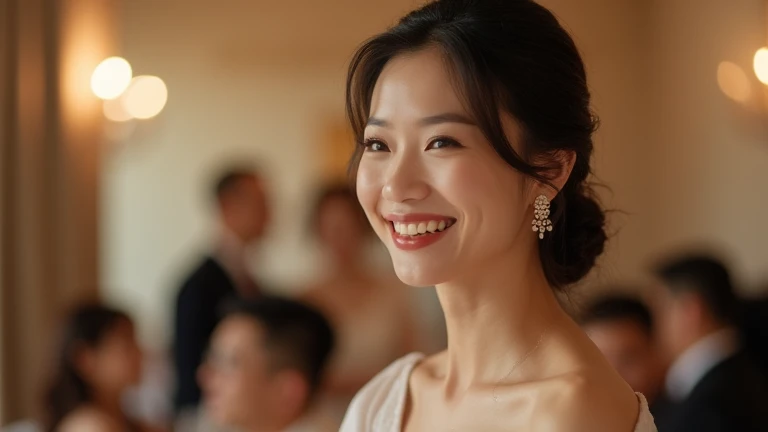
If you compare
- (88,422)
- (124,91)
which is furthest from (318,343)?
(124,91)

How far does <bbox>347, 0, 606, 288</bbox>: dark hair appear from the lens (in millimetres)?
1157

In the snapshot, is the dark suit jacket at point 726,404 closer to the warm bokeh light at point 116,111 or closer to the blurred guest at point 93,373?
the blurred guest at point 93,373

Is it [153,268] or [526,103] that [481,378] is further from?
[153,268]

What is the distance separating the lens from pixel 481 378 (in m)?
1.30

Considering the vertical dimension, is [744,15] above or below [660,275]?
above

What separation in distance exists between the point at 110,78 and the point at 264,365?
183 cm

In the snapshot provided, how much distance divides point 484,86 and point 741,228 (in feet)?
17.3

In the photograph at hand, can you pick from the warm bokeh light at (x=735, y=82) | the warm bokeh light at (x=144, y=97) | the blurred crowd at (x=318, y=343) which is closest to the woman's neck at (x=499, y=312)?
the blurred crowd at (x=318, y=343)

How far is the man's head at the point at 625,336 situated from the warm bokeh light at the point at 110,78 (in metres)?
2.01

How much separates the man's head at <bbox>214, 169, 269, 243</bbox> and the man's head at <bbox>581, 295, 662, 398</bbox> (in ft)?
4.87

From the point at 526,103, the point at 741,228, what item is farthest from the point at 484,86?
the point at 741,228

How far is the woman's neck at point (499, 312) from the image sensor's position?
1260 millimetres

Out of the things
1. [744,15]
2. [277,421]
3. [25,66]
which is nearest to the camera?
[277,421]

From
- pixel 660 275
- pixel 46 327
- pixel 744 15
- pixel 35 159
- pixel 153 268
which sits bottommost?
pixel 153 268
